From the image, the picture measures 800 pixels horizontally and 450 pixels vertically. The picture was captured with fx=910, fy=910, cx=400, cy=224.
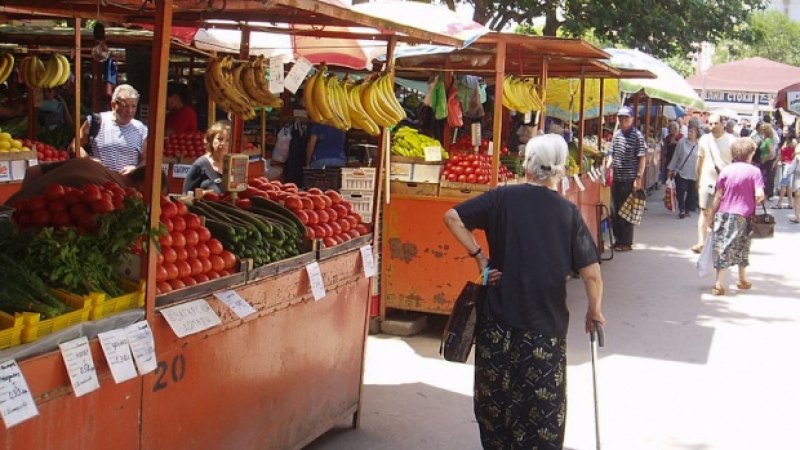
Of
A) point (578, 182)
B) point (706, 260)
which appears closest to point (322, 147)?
point (578, 182)

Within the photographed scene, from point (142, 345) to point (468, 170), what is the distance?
5346 mm

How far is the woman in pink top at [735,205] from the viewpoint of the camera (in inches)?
419

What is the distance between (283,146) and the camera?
12.8 m

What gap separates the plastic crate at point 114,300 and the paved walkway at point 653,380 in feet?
7.18

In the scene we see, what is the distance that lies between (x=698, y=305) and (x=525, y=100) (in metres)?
3.14

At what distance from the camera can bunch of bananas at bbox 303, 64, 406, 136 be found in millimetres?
6316

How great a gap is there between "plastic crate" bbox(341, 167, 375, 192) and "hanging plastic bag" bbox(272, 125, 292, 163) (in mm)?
4417

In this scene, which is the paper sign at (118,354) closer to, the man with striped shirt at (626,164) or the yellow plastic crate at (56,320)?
the yellow plastic crate at (56,320)

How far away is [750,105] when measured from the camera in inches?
2121

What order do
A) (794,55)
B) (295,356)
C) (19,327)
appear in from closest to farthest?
(19,327) < (295,356) < (794,55)

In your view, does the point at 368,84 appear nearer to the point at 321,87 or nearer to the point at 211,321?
the point at 321,87

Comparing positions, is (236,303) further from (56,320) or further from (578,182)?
(578,182)

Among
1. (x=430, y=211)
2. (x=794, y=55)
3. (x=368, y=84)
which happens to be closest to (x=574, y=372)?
(x=430, y=211)

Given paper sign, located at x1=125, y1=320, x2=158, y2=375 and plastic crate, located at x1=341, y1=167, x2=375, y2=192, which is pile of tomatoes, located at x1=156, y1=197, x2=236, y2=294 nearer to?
paper sign, located at x1=125, y1=320, x2=158, y2=375
